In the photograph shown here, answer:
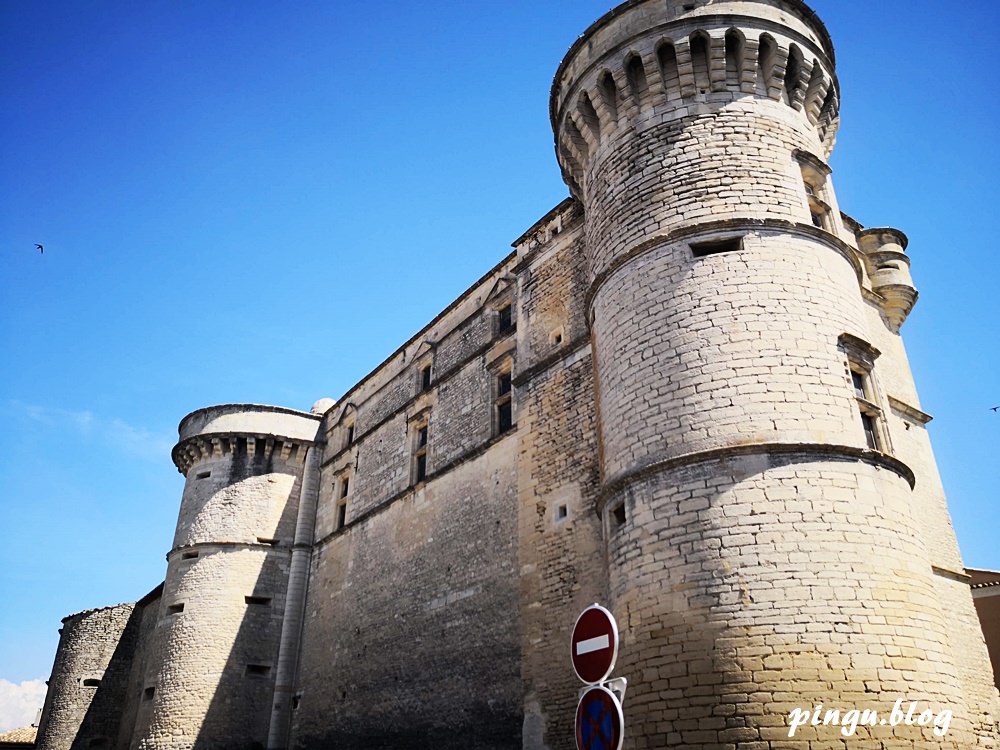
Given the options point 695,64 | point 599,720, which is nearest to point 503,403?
point 695,64

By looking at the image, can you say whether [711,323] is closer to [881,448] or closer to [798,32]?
[881,448]

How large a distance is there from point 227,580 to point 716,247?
15.4 meters

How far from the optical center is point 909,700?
275 inches

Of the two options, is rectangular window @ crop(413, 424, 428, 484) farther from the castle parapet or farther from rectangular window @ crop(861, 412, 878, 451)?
rectangular window @ crop(861, 412, 878, 451)

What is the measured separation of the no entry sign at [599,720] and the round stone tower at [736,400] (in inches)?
130

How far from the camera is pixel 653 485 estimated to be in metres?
8.60

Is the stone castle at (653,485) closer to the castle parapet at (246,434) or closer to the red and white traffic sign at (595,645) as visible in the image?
the red and white traffic sign at (595,645)

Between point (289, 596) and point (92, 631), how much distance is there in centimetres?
910

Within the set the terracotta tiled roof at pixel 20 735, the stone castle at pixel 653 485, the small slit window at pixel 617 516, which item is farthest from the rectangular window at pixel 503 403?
the terracotta tiled roof at pixel 20 735

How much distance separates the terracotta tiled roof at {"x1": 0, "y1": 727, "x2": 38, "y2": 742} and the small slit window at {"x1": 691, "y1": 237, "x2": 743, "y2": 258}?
1238 inches

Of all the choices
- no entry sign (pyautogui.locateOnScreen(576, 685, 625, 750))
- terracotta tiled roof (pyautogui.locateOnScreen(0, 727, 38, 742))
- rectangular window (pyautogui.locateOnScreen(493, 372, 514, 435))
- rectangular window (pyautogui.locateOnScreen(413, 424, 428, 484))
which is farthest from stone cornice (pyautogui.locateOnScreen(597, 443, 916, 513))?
terracotta tiled roof (pyautogui.locateOnScreen(0, 727, 38, 742))

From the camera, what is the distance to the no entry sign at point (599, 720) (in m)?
4.04

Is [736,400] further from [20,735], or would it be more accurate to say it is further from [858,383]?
[20,735]

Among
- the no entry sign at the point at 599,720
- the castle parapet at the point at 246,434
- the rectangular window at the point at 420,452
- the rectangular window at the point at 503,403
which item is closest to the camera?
the no entry sign at the point at 599,720
